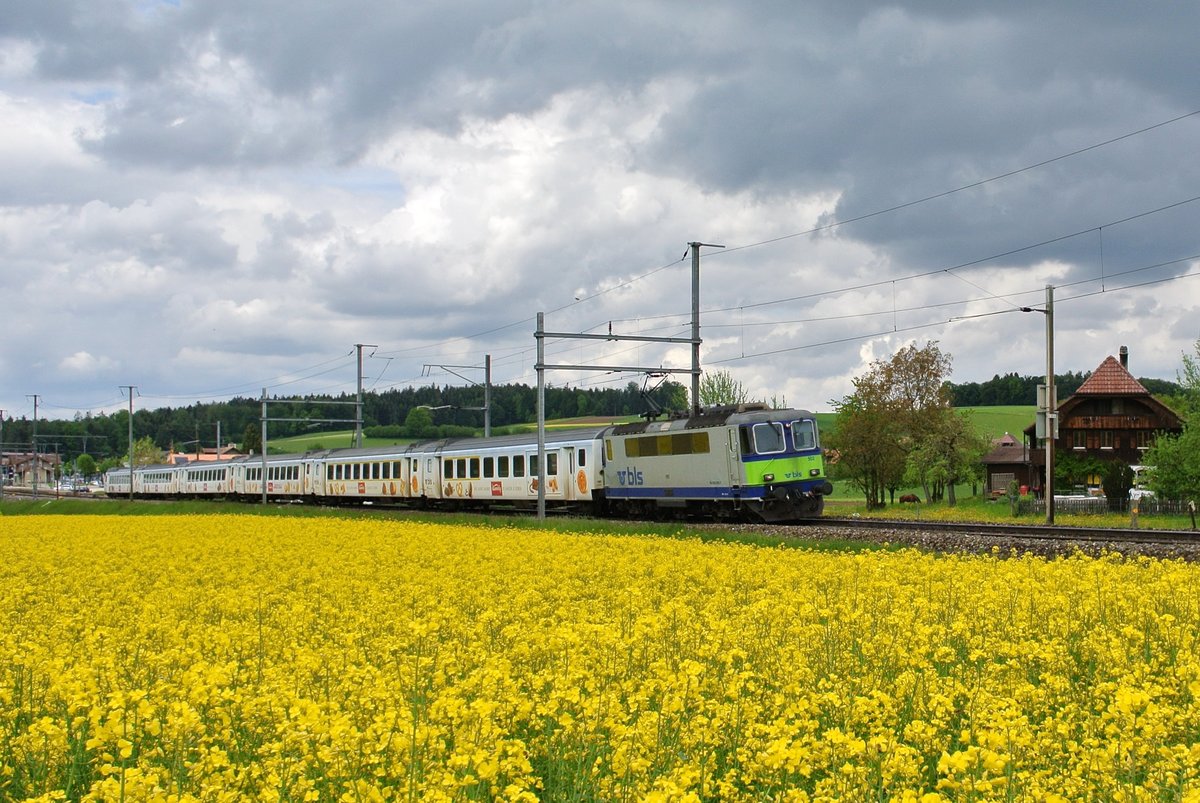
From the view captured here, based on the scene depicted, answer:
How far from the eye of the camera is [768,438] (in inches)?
1209

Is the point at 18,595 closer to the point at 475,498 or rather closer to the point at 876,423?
the point at 475,498

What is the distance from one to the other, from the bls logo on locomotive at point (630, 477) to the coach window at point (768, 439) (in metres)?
5.49

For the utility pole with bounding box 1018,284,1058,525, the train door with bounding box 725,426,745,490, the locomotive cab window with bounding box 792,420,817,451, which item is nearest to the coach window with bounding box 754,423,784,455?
the train door with bounding box 725,426,745,490

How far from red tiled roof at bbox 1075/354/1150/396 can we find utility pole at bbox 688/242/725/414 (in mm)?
49042

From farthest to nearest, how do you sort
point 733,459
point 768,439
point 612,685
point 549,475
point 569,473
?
point 549,475
point 569,473
point 733,459
point 768,439
point 612,685

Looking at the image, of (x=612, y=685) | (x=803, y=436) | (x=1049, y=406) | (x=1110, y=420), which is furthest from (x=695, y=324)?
(x=1110, y=420)

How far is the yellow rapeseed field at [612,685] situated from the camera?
5215 mm

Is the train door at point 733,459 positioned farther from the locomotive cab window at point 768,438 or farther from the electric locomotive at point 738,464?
the locomotive cab window at point 768,438

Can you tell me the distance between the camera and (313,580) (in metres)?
14.9

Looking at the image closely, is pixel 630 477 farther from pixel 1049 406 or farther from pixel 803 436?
pixel 1049 406

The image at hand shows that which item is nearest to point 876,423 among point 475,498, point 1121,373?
point 475,498

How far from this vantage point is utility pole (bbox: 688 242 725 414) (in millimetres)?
33594

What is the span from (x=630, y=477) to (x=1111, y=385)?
5201 cm

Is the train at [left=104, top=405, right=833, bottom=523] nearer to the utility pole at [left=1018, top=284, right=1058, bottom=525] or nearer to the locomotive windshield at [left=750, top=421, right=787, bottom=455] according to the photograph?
the locomotive windshield at [left=750, top=421, right=787, bottom=455]
